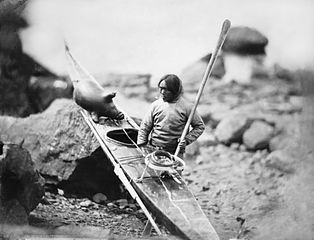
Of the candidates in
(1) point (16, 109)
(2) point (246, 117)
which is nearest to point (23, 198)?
(1) point (16, 109)

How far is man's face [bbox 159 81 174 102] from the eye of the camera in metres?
4.87

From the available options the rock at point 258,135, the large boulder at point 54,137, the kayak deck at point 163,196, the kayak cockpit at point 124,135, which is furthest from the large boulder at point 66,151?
the rock at point 258,135

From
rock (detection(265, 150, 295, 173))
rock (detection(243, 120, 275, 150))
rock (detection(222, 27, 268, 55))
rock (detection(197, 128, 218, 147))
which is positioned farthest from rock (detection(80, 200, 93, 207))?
rock (detection(222, 27, 268, 55))

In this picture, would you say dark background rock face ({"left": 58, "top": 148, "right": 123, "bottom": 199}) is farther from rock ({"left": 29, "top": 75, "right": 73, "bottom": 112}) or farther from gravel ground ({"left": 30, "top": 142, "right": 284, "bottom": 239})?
rock ({"left": 29, "top": 75, "right": 73, "bottom": 112})

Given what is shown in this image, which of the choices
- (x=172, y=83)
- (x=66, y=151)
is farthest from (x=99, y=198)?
(x=172, y=83)

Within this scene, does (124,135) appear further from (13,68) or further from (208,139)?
(13,68)

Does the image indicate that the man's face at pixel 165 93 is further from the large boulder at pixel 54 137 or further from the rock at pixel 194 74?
the large boulder at pixel 54 137

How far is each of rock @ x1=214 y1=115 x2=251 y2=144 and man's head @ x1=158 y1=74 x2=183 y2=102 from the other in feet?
2.49

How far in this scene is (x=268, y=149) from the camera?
5.15 m

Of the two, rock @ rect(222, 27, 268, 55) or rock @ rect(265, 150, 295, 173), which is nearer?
rock @ rect(265, 150, 295, 173)

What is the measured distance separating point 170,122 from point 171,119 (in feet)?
0.10

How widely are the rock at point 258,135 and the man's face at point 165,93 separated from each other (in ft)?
3.02

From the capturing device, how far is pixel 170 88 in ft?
15.9

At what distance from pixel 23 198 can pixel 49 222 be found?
13.4 inches
